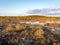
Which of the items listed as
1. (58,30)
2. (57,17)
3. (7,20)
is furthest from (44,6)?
(7,20)

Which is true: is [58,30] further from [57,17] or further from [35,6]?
[35,6]

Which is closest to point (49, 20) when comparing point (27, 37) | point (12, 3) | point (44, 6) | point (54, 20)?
point (54, 20)

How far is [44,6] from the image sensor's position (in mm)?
4316

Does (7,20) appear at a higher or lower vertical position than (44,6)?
lower

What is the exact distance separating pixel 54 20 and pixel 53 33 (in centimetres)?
35

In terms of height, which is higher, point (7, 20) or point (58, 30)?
point (7, 20)

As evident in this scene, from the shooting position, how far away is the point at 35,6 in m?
4.31

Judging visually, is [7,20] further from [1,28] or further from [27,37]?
[27,37]

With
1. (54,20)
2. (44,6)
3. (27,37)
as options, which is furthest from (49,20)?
(27,37)

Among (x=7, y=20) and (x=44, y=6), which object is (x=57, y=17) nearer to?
(x=44, y=6)

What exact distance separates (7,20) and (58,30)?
1395 mm

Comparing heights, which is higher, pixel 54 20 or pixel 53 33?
pixel 54 20

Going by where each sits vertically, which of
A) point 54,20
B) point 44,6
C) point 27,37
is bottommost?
point 27,37

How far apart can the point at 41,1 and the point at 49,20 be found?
56cm
